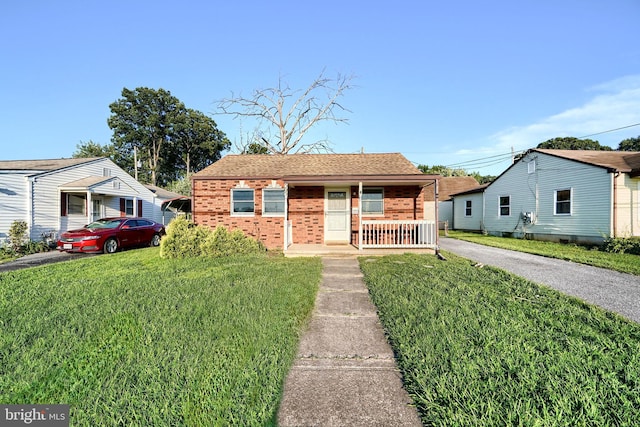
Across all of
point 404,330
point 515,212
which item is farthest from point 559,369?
point 515,212

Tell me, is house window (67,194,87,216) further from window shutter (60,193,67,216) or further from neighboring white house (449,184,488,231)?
neighboring white house (449,184,488,231)

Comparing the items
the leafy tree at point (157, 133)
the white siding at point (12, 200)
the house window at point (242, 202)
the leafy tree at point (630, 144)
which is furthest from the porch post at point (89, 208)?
the leafy tree at point (630, 144)

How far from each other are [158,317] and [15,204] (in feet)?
43.7

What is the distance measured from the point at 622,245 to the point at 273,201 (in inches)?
487

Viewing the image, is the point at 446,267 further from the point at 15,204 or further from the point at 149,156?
the point at 149,156

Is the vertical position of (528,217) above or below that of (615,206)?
below

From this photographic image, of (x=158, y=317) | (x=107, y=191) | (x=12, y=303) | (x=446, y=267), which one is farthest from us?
(x=107, y=191)

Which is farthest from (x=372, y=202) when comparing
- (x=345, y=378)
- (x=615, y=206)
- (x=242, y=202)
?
(x=615, y=206)

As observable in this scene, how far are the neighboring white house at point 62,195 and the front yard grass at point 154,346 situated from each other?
871cm

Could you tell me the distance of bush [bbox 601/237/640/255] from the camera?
944cm

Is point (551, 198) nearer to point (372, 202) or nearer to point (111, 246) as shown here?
point (372, 202)

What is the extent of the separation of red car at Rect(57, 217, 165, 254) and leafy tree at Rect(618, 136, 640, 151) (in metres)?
58.7

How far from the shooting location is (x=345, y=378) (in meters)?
2.58

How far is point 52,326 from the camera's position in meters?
3.57
